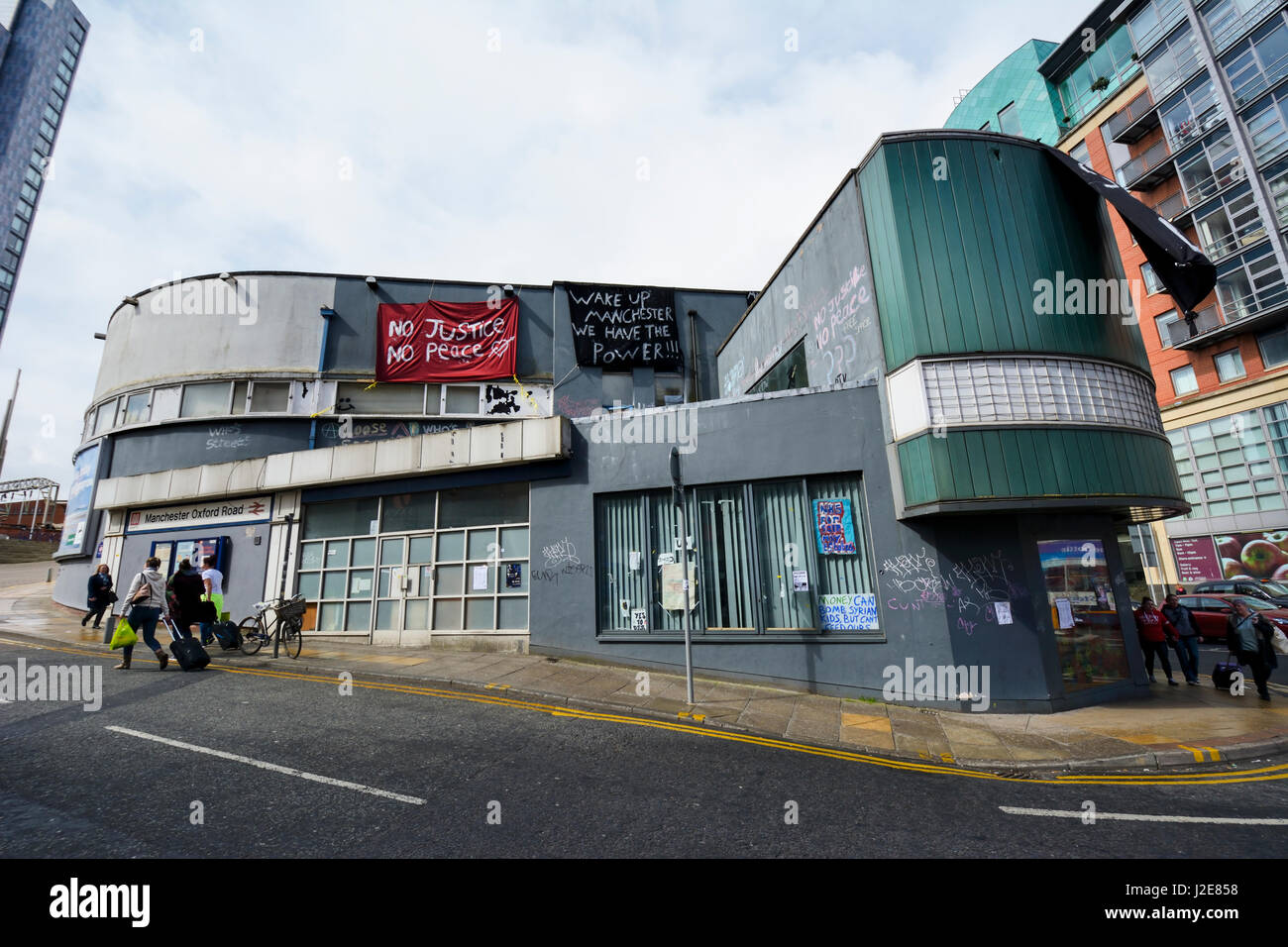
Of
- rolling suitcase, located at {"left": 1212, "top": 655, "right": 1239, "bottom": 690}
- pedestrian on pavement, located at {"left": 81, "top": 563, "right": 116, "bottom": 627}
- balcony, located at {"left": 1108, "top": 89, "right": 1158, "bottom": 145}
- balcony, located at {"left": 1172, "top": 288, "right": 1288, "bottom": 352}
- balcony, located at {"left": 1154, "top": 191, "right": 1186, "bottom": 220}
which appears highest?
balcony, located at {"left": 1108, "top": 89, "right": 1158, "bottom": 145}

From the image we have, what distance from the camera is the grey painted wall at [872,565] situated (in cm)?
884

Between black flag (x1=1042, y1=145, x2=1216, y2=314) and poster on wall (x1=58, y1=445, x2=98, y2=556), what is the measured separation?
97.3ft

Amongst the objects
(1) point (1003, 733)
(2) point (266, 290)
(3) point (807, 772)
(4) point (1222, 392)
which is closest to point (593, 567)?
(3) point (807, 772)

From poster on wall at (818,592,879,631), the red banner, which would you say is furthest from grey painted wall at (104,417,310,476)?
poster on wall at (818,592,879,631)

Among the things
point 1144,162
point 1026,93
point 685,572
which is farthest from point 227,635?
point 1026,93

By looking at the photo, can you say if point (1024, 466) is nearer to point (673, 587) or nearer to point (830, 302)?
point (830, 302)

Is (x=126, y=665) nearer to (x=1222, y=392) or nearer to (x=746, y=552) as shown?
(x=746, y=552)

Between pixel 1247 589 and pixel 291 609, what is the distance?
28.1m

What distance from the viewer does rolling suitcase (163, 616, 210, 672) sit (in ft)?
31.2

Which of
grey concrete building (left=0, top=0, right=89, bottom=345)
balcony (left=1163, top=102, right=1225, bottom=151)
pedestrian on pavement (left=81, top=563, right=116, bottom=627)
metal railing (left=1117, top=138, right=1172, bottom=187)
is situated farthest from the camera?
grey concrete building (left=0, top=0, right=89, bottom=345)

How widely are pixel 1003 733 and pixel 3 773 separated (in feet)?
37.4

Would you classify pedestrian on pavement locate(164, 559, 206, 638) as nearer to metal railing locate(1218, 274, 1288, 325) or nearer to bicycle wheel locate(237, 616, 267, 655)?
bicycle wheel locate(237, 616, 267, 655)

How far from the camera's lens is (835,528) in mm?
9992

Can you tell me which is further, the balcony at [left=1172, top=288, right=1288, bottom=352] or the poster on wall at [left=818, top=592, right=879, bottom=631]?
the balcony at [left=1172, top=288, right=1288, bottom=352]
